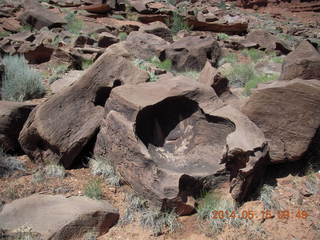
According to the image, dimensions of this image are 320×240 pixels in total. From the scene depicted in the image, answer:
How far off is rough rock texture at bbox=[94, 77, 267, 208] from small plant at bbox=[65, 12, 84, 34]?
28.2 feet

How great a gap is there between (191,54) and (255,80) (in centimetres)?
191

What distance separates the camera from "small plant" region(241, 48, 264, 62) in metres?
10.7

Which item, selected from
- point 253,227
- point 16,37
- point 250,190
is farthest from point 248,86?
point 16,37

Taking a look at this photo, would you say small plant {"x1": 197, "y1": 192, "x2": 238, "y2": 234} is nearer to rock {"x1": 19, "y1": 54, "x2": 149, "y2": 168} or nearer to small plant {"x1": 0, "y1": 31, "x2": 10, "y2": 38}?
rock {"x1": 19, "y1": 54, "x2": 149, "y2": 168}

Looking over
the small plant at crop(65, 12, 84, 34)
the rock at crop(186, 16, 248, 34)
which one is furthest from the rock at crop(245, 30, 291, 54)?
the small plant at crop(65, 12, 84, 34)

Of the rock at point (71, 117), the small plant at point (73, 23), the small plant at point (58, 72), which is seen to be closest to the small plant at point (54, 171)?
the rock at point (71, 117)

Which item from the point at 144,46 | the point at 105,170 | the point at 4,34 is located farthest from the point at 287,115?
the point at 4,34

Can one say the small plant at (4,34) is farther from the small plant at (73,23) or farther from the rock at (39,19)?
the small plant at (73,23)

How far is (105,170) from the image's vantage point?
442 cm

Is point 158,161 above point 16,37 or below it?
above

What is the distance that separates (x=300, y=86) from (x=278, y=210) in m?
1.52

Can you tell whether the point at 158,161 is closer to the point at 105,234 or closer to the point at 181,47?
the point at 105,234

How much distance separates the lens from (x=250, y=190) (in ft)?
13.8
